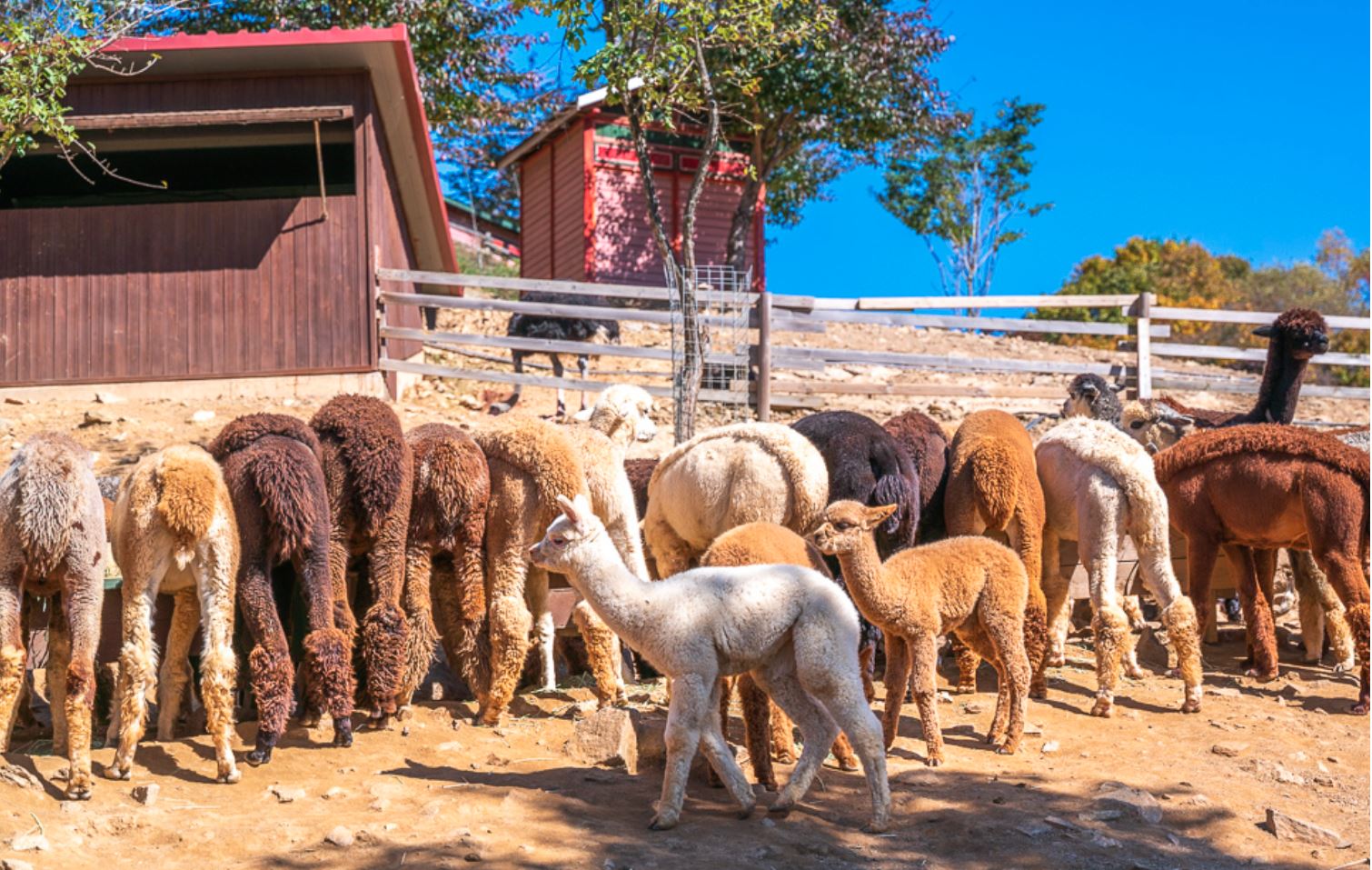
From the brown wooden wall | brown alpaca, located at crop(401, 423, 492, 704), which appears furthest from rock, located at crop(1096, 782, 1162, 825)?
the brown wooden wall

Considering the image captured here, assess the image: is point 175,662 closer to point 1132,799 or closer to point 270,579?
point 270,579

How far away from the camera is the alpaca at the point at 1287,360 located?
12367mm

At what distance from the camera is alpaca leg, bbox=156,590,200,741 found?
753cm

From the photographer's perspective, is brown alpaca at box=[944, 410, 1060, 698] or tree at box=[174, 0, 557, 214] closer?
brown alpaca at box=[944, 410, 1060, 698]

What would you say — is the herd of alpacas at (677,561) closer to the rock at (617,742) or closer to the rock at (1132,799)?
the rock at (617,742)

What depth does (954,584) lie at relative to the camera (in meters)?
7.90

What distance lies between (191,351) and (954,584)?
37.6 ft

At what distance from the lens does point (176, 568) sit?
7250 millimetres

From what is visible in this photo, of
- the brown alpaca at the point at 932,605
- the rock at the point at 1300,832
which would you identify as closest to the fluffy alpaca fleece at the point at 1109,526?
the brown alpaca at the point at 932,605

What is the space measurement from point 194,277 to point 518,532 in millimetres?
10065

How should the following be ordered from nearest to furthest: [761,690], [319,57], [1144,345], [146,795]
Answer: [146,795]
[761,690]
[319,57]
[1144,345]

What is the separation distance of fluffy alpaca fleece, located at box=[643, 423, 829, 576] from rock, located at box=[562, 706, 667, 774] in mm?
1451

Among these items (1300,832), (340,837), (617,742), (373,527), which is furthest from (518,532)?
(1300,832)

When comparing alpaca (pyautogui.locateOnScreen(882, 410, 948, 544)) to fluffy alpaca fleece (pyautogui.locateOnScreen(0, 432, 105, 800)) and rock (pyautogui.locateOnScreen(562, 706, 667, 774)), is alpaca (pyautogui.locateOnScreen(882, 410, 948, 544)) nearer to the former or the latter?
rock (pyautogui.locateOnScreen(562, 706, 667, 774))
